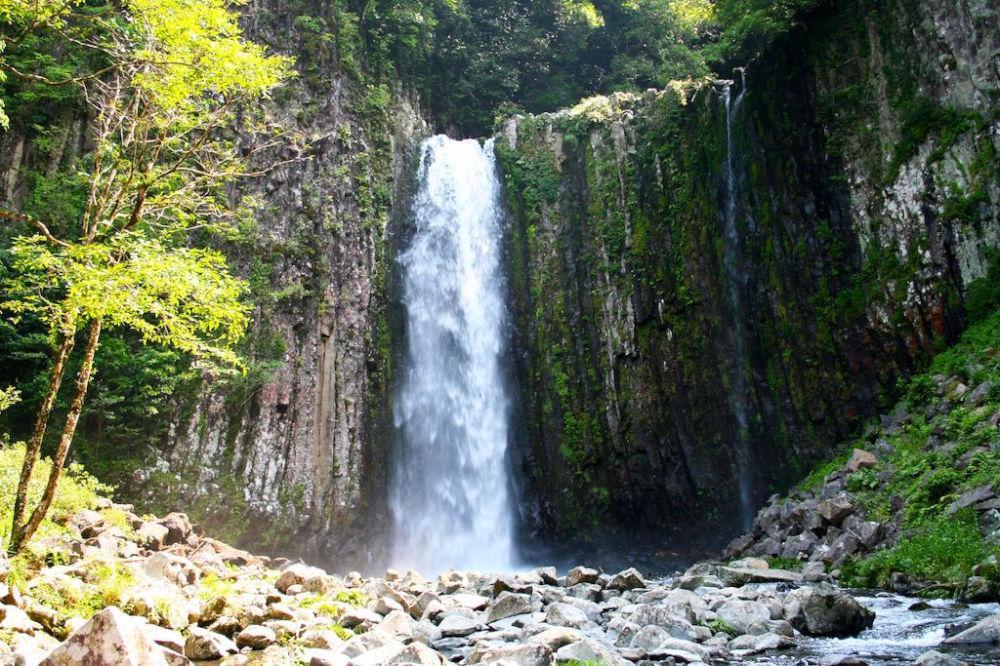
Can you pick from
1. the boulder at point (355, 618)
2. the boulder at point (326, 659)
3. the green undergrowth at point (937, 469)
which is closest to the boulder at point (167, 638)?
the boulder at point (326, 659)

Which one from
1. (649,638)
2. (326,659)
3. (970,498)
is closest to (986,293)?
(970,498)

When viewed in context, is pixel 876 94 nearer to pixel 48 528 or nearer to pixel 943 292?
pixel 943 292

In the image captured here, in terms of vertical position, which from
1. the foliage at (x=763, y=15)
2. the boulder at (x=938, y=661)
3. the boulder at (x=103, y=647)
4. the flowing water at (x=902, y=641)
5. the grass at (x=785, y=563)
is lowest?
the flowing water at (x=902, y=641)

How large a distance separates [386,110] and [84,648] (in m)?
19.6

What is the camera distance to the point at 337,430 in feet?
57.9

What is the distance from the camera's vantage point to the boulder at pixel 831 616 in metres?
6.77

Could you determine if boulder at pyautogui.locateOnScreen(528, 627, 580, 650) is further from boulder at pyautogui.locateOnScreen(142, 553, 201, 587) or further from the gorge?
boulder at pyautogui.locateOnScreen(142, 553, 201, 587)

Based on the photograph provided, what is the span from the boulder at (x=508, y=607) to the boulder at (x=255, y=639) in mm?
2906

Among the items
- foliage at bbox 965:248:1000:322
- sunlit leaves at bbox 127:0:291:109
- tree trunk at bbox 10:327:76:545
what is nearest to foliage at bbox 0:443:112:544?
tree trunk at bbox 10:327:76:545

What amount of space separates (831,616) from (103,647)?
628cm

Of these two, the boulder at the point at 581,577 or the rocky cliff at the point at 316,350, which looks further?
the rocky cliff at the point at 316,350

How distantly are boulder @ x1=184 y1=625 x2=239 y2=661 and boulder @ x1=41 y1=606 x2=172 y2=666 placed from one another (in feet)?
4.66

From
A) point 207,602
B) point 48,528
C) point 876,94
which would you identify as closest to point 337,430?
point 48,528

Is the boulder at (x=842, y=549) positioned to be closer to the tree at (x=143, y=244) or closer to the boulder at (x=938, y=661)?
the boulder at (x=938, y=661)
